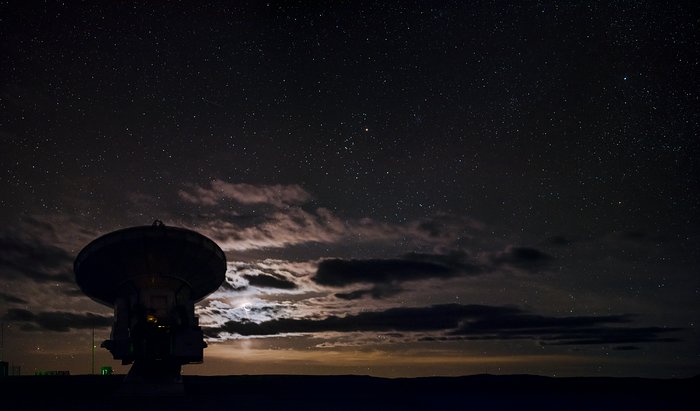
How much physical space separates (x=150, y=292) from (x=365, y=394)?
66.2 meters

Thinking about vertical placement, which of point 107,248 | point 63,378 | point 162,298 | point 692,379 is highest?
point 107,248

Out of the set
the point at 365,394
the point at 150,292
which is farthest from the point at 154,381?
the point at 365,394

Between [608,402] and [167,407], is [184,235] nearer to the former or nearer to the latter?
[167,407]

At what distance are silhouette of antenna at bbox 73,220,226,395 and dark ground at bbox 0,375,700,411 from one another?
261 cm

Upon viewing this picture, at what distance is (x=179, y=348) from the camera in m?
41.2

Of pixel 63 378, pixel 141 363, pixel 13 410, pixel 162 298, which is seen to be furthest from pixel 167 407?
pixel 63 378

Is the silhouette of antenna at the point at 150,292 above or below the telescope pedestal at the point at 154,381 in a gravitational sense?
above

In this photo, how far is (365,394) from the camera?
10069 centimetres

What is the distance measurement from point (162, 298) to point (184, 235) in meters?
4.76

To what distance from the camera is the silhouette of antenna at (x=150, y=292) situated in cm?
4084

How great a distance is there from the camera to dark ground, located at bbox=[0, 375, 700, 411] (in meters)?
74.4

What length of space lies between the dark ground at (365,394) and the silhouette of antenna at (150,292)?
2.61 m

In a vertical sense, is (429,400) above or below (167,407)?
below

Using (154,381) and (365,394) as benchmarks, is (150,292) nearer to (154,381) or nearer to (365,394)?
(154,381)
